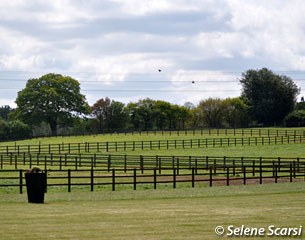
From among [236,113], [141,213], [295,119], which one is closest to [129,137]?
[295,119]

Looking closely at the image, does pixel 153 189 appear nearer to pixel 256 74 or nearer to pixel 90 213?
pixel 90 213

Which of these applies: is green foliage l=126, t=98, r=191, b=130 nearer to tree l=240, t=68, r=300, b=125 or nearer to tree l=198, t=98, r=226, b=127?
tree l=198, t=98, r=226, b=127

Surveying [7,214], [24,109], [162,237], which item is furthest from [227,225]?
[24,109]

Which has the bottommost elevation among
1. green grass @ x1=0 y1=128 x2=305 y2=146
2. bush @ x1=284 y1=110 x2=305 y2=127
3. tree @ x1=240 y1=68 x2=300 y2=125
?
green grass @ x1=0 y1=128 x2=305 y2=146

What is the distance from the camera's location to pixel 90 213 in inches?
883

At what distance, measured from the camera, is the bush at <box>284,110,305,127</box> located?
131625 mm

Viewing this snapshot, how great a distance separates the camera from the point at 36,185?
27.0m

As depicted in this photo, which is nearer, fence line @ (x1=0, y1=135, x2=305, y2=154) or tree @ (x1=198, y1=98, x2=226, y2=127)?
fence line @ (x1=0, y1=135, x2=305, y2=154)

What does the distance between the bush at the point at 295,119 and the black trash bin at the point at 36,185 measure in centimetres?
10753

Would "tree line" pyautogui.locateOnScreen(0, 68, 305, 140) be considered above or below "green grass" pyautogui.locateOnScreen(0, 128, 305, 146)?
above

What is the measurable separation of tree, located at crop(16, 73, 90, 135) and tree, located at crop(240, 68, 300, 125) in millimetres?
34749

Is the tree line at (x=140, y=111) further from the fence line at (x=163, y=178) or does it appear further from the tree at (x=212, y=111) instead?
the fence line at (x=163, y=178)

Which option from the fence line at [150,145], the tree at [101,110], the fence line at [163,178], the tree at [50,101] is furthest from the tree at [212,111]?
the fence line at [163,178]

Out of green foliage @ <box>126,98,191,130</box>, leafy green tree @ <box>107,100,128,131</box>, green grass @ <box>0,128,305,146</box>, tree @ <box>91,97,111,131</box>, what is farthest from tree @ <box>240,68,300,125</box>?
green grass @ <box>0,128,305,146</box>
